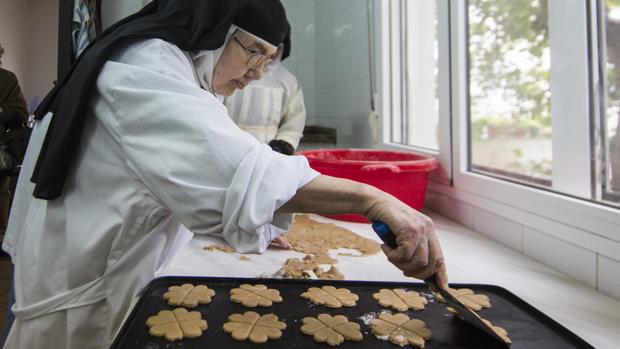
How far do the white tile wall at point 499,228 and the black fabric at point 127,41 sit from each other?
2.77 ft

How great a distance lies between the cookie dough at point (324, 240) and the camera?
1242 millimetres

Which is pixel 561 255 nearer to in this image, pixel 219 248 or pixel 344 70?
pixel 219 248

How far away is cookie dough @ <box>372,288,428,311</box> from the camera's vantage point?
0.80m

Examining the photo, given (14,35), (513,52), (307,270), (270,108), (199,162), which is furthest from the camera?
(14,35)

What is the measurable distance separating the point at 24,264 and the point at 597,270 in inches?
48.3

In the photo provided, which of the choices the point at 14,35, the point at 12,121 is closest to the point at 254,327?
the point at 12,121

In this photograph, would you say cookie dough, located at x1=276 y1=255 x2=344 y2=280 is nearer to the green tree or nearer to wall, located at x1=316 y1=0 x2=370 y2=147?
the green tree

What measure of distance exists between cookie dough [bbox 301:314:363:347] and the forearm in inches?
7.2

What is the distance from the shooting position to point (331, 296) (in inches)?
33.0

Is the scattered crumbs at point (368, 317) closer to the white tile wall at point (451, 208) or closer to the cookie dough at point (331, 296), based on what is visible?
the cookie dough at point (331, 296)

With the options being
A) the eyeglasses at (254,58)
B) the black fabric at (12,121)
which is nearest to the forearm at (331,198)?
the eyeglasses at (254,58)

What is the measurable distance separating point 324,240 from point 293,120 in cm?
138

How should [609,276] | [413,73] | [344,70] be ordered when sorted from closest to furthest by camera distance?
[609,276], [413,73], [344,70]

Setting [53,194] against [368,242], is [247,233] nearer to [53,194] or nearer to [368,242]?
[53,194]
